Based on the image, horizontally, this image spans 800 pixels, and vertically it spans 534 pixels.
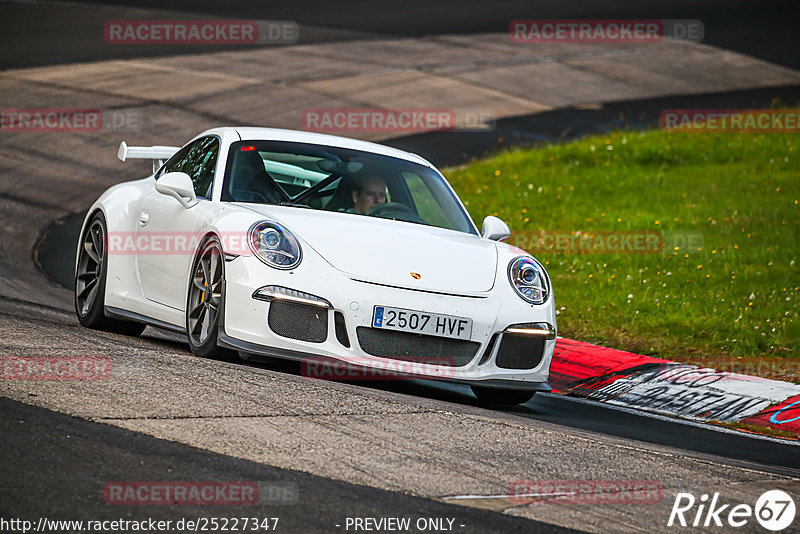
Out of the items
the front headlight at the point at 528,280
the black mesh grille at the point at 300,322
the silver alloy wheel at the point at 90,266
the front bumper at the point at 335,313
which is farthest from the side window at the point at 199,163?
the front headlight at the point at 528,280

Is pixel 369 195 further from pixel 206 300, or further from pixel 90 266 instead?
pixel 90 266

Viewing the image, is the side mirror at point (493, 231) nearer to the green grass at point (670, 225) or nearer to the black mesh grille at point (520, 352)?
the black mesh grille at point (520, 352)

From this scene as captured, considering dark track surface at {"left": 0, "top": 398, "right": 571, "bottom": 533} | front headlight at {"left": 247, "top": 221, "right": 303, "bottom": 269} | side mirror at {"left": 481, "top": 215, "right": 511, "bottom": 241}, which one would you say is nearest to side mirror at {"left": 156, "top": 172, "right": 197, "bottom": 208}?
front headlight at {"left": 247, "top": 221, "right": 303, "bottom": 269}

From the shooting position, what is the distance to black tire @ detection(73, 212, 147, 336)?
8.21 metres

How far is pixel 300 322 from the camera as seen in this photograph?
21.4ft

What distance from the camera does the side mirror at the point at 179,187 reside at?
24.2 ft

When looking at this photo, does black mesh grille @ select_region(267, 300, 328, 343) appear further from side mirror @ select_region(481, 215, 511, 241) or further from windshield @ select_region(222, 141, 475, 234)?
side mirror @ select_region(481, 215, 511, 241)

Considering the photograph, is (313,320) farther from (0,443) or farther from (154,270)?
(0,443)

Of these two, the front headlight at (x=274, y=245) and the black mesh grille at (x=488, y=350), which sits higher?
the front headlight at (x=274, y=245)

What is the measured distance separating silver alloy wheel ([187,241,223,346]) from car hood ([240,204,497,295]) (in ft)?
1.27

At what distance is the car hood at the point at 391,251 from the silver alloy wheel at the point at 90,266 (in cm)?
166

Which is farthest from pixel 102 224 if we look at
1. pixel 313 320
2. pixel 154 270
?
pixel 313 320

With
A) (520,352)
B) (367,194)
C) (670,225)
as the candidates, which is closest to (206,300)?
(367,194)

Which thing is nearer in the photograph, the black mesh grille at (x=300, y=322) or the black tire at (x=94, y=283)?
the black mesh grille at (x=300, y=322)
